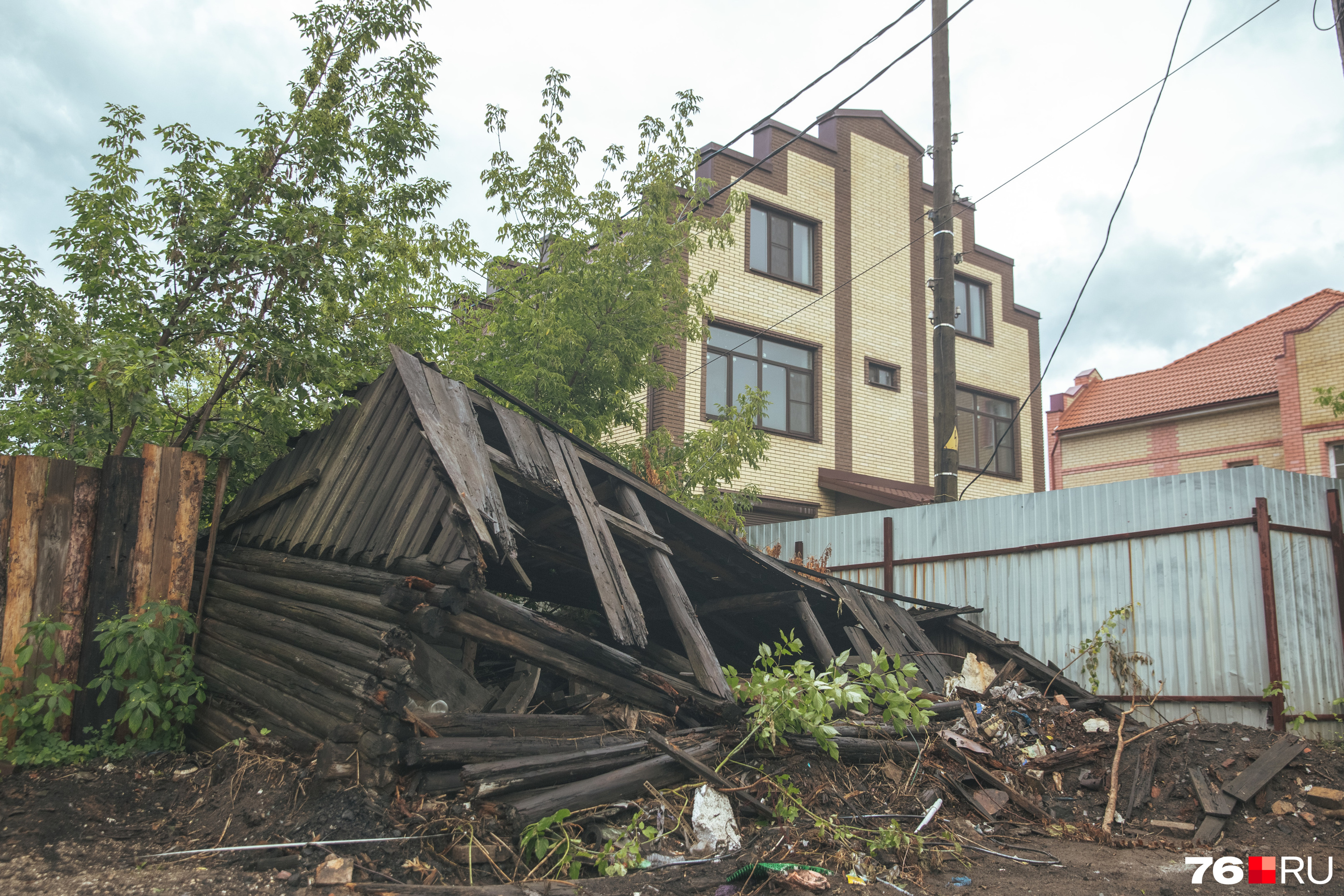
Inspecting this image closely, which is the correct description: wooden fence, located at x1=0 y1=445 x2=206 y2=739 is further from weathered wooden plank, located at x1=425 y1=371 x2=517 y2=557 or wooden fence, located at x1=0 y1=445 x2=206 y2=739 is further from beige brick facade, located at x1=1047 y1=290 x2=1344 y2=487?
beige brick facade, located at x1=1047 y1=290 x2=1344 y2=487

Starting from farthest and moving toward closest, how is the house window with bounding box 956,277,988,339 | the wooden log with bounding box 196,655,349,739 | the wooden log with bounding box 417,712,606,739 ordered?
the house window with bounding box 956,277,988,339 < the wooden log with bounding box 196,655,349,739 < the wooden log with bounding box 417,712,606,739

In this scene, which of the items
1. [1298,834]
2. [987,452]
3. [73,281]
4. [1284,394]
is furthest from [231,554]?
[1284,394]

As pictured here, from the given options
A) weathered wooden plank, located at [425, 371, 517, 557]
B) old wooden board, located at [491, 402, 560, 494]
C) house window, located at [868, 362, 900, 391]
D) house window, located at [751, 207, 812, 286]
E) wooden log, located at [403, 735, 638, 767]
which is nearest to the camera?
wooden log, located at [403, 735, 638, 767]

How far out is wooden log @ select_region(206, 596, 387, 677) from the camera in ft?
16.6

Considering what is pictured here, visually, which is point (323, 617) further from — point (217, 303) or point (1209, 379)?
point (1209, 379)

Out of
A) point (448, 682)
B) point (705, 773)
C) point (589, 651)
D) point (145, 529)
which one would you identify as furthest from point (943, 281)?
point (145, 529)

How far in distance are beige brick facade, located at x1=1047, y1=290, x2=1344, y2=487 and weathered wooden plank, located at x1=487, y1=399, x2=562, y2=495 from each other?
19206 millimetres

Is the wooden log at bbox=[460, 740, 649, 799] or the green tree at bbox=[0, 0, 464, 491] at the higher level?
the green tree at bbox=[0, 0, 464, 491]

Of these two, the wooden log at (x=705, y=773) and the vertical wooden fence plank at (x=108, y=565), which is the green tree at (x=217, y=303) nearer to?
the vertical wooden fence plank at (x=108, y=565)

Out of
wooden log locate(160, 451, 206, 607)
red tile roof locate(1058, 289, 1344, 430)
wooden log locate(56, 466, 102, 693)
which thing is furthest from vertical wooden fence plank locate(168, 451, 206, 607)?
red tile roof locate(1058, 289, 1344, 430)

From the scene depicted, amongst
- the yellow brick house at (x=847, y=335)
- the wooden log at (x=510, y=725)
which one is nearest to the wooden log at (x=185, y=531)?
the wooden log at (x=510, y=725)

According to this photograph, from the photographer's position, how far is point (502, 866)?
452cm

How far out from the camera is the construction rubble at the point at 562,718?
15.4ft

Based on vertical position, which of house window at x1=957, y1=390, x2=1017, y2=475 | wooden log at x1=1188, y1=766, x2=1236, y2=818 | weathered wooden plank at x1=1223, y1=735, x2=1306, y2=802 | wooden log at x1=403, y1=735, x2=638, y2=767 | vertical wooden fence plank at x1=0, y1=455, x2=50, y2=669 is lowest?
wooden log at x1=1188, y1=766, x2=1236, y2=818
